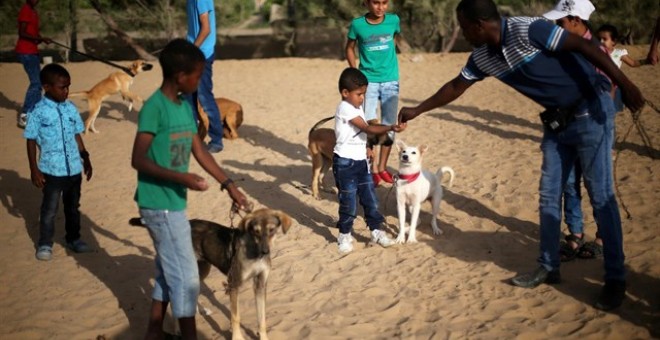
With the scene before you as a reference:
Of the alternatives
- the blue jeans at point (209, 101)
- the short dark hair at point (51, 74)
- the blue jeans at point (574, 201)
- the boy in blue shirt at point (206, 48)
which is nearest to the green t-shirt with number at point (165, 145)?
the short dark hair at point (51, 74)

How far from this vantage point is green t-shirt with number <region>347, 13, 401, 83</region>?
7.22m

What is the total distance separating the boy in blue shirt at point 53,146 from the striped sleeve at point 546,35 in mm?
4299

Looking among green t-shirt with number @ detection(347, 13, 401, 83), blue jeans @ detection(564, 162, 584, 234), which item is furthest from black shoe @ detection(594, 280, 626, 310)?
green t-shirt with number @ detection(347, 13, 401, 83)

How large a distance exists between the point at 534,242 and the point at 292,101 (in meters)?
8.52

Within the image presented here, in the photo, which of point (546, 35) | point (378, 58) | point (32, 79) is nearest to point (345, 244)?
point (378, 58)

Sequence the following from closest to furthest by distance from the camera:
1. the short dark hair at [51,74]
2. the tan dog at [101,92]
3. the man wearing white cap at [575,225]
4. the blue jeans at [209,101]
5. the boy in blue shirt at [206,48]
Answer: the man wearing white cap at [575,225], the short dark hair at [51,74], the boy in blue shirt at [206,48], the blue jeans at [209,101], the tan dog at [101,92]

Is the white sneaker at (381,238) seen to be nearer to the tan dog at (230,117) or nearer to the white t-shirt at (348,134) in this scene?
the white t-shirt at (348,134)

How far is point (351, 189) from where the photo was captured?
5.68 metres

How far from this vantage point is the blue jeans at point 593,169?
4.16 meters

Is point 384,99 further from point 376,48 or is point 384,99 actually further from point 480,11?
point 480,11

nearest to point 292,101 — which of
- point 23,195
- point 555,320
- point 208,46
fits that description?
point 208,46

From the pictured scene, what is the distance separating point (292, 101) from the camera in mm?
13461

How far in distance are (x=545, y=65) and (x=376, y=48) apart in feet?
11.0

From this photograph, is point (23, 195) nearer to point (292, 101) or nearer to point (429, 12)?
point (292, 101)
